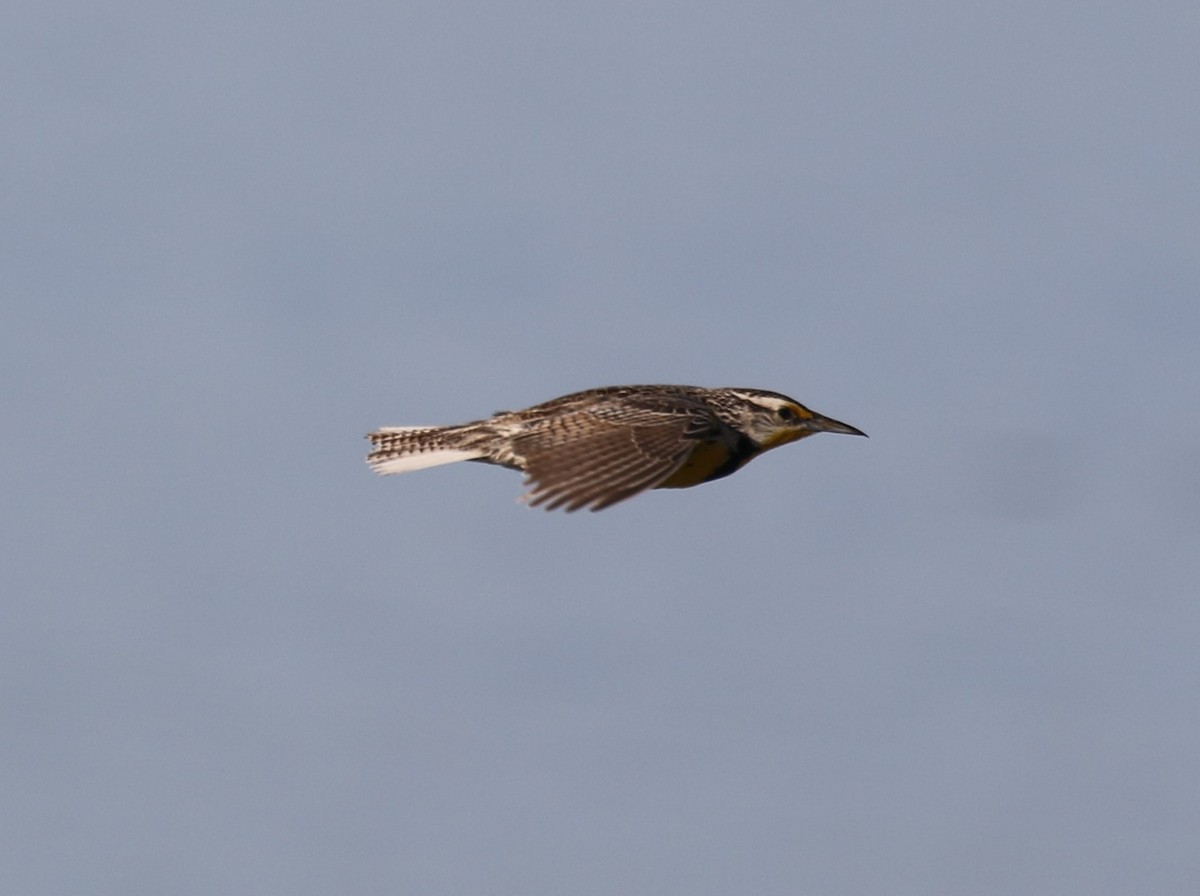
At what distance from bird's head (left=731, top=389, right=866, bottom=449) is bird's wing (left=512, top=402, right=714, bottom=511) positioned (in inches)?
37.1

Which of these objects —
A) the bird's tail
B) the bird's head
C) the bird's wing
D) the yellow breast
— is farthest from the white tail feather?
the bird's head

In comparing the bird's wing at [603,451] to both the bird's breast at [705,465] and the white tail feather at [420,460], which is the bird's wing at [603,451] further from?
the white tail feather at [420,460]

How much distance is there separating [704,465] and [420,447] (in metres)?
1.91

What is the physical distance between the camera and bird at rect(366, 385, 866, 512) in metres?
13.1

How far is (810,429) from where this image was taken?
15.9 m

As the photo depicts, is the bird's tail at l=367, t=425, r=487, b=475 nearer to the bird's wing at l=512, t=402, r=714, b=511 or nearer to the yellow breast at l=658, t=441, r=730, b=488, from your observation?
the bird's wing at l=512, t=402, r=714, b=511

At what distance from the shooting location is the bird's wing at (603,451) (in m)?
12.9

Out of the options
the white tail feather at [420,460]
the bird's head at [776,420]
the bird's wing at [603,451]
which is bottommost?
the bird's wing at [603,451]

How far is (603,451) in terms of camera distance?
44.4ft

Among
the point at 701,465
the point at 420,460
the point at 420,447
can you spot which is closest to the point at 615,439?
the point at 701,465

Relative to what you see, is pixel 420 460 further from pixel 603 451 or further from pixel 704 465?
pixel 603 451

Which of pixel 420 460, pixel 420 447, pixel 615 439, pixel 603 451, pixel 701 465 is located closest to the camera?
pixel 603 451

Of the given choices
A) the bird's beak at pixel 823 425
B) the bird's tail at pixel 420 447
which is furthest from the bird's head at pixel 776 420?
the bird's tail at pixel 420 447

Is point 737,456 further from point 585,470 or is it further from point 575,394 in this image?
point 585,470
